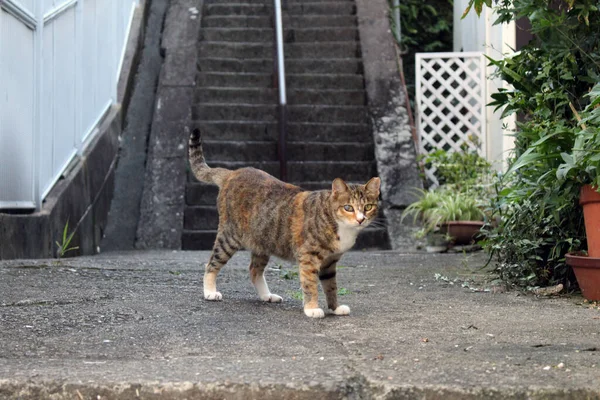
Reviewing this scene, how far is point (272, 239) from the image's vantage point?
173 inches

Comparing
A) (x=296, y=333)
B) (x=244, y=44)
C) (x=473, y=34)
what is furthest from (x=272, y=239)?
(x=473, y=34)

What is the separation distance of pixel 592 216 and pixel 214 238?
4485 mm

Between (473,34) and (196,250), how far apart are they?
17.0 ft

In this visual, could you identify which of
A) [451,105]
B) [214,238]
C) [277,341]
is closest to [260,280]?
[277,341]

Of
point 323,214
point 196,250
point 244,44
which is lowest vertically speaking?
point 196,250

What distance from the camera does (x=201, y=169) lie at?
16.3 feet

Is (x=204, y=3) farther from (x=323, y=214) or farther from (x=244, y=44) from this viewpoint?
(x=323, y=214)

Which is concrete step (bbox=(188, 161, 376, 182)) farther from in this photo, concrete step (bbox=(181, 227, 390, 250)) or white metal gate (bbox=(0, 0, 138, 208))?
white metal gate (bbox=(0, 0, 138, 208))

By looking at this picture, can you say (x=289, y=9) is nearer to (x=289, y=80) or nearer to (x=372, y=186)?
(x=289, y=80)

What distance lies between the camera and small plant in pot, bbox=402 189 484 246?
7867mm

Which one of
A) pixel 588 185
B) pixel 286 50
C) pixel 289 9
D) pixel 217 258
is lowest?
pixel 217 258

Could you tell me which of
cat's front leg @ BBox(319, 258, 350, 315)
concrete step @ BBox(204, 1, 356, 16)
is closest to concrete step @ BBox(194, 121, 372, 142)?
concrete step @ BBox(204, 1, 356, 16)

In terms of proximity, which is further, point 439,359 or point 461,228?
point 461,228

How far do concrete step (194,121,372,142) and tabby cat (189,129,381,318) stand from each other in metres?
4.50
